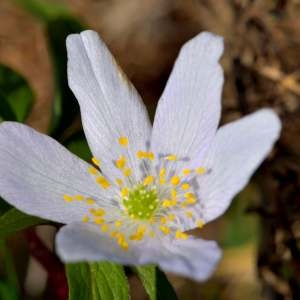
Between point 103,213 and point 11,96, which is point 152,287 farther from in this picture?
point 11,96

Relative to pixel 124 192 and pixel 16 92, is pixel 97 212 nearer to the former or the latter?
pixel 124 192

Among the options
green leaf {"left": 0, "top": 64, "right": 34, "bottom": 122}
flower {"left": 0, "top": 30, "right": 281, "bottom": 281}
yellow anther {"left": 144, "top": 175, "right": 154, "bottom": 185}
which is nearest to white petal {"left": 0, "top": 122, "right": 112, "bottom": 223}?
flower {"left": 0, "top": 30, "right": 281, "bottom": 281}

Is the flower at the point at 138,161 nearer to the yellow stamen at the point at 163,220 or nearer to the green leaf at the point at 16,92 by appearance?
the yellow stamen at the point at 163,220

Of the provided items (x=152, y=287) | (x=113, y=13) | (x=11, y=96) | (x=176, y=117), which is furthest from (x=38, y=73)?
(x=152, y=287)

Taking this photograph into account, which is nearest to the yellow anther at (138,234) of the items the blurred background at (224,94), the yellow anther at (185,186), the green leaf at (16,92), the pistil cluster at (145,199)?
the pistil cluster at (145,199)

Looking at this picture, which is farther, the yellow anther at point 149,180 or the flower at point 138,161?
the yellow anther at point 149,180

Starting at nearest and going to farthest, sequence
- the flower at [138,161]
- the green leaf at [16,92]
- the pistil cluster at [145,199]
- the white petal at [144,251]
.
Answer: the white petal at [144,251] → the flower at [138,161] → the pistil cluster at [145,199] → the green leaf at [16,92]
